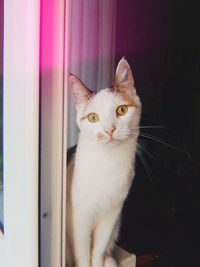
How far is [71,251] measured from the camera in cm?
56

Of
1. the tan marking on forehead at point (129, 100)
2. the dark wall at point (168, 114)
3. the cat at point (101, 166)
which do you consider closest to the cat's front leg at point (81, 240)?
the cat at point (101, 166)

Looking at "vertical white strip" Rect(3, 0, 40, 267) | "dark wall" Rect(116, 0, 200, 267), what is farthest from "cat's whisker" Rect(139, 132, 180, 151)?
"vertical white strip" Rect(3, 0, 40, 267)

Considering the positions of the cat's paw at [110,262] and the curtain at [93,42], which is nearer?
the curtain at [93,42]

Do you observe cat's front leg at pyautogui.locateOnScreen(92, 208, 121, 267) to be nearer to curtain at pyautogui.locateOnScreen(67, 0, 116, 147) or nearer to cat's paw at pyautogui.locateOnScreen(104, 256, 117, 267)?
cat's paw at pyautogui.locateOnScreen(104, 256, 117, 267)

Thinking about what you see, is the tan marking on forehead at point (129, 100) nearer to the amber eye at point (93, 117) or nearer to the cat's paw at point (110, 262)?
the amber eye at point (93, 117)

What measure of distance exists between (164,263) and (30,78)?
0.35m

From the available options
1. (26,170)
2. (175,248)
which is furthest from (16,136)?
(175,248)

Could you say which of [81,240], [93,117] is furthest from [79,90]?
[81,240]

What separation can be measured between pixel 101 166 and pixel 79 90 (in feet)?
0.41

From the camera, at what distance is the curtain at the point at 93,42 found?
457 millimetres

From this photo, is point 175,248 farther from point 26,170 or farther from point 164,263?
point 26,170

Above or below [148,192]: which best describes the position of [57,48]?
above

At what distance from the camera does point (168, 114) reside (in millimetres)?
439

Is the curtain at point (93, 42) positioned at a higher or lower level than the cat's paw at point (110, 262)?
higher
